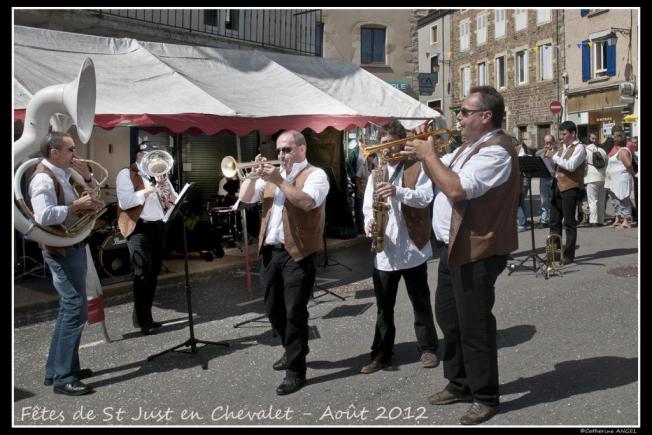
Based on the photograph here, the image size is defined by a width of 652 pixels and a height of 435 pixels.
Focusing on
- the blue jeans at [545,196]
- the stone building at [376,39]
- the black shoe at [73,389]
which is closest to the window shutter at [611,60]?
the stone building at [376,39]

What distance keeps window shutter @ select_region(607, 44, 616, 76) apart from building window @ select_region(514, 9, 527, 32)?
6.78 meters

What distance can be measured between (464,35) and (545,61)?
7.82 metres

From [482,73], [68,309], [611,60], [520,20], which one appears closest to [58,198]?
[68,309]

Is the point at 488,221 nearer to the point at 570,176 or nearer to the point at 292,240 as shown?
the point at 292,240

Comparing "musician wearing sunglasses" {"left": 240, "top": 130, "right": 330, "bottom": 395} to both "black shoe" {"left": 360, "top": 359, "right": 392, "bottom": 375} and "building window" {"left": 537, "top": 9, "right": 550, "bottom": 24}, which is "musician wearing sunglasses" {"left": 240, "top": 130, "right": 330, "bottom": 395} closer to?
"black shoe" {"left": 360, "top": 359, "right": 392, "bottom": 375}

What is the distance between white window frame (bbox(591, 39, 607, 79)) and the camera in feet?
90.6

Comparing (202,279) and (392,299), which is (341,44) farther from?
(392,299)

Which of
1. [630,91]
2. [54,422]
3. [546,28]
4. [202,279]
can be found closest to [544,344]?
[54,422]

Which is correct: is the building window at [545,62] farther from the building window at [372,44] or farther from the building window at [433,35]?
the building window at [372,44]

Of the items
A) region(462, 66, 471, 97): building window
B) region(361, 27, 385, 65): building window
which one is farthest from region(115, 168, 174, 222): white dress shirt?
region(462, 66, 471, 97): building window

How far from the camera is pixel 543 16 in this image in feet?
103

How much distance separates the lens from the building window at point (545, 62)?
103 ft

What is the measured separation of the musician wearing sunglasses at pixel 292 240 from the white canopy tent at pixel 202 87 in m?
3.28

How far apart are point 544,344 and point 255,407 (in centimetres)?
243
